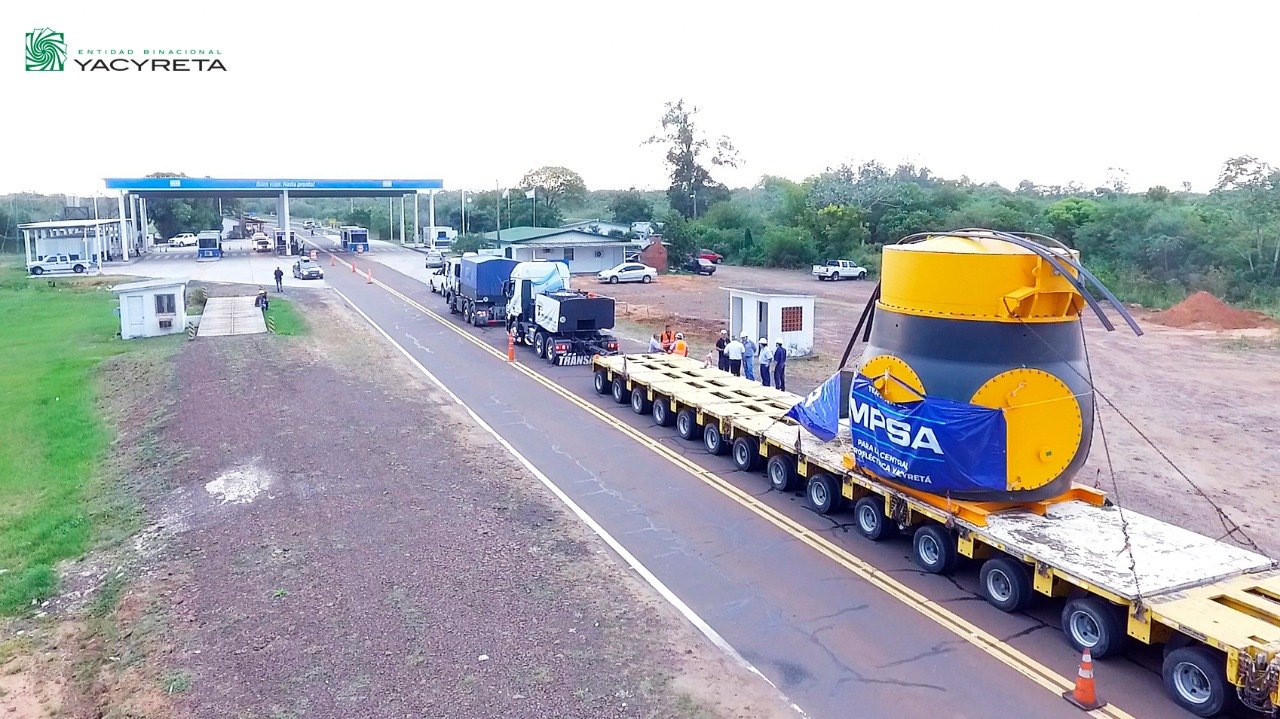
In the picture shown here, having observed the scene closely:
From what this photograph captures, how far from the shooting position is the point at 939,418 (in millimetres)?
10086

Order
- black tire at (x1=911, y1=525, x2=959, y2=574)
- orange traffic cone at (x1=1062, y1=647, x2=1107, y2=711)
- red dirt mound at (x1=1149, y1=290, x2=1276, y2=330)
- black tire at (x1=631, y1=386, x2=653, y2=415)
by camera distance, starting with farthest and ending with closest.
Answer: red dirt mound at (x1=1149, y1=290, x2=1276, y2=330) → black tire at (x1=631, y1=386, x2=653, y2=415) → black tire at (x1=911, y1=525, x2=959, y2=574) → orange traffic cone at (x1=1062, y1=647, x2=1107, y2=711)

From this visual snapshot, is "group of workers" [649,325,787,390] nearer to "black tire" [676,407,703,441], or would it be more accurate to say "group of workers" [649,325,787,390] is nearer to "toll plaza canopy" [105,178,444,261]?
"black tire" [676,407,703,441]

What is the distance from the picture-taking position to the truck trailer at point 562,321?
81.9 ft

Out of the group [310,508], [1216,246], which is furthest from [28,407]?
[1216,246]

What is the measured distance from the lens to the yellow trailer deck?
24.2 feet

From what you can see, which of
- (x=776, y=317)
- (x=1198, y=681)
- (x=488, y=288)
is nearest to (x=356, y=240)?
(x=488, y=288)

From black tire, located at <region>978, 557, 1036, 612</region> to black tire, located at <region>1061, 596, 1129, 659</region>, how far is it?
1.71 feet

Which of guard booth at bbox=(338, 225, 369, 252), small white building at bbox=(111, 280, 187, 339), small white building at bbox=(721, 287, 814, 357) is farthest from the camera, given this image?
guard booth at bbox=(338, 225, 369, 252)

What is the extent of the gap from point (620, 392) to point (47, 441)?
457 inches

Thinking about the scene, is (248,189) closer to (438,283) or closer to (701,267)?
(438,283)

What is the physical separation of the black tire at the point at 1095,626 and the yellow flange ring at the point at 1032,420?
1.61 metres

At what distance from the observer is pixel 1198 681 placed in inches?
297

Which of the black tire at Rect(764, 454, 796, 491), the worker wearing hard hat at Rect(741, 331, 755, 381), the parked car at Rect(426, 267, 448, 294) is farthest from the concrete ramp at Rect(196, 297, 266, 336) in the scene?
the black tire at Rect(764, 454, 796, 491)

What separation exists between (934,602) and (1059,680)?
179 centimetres
